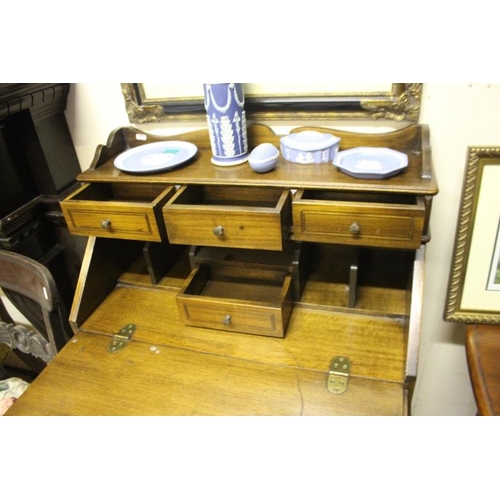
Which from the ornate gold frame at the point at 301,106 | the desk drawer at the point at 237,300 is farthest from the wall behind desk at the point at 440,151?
the desk drawer at the point at 237,300

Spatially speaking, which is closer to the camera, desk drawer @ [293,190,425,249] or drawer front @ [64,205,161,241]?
desk drawer @ [293,190,425,249]

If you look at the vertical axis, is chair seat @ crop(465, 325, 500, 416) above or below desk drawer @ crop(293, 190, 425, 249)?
below

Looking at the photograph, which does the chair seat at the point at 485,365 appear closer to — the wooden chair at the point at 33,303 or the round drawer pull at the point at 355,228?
the round drawer pull at the point at 355,228

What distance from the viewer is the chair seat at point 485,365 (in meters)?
0.92

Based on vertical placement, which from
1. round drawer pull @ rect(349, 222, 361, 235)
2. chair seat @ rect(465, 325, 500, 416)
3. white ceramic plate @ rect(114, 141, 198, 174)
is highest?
white ceramic plate @ rect(114, 141, 198, 174)

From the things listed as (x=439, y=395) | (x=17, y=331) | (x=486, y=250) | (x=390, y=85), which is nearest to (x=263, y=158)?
(x=390, y=85)

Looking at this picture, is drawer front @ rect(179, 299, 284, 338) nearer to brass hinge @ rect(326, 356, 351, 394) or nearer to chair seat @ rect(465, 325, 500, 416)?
brass hinge @ rect(326, 356, 351, 394)

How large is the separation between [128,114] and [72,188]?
319mm

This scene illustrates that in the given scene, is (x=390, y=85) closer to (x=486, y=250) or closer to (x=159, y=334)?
(x=486, y=250)

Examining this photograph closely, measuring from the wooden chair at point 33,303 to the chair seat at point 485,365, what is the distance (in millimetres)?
1012

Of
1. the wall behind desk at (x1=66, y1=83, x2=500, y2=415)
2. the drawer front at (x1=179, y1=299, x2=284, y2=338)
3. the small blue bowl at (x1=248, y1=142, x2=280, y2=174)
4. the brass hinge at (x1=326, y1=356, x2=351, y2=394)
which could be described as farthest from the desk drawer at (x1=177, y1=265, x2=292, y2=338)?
the wall behind desk at (x1=66, y1=83, x2=500, y2=415)

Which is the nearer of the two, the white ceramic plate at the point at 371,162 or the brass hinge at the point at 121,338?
the white ceramic plate at the point at 371,162

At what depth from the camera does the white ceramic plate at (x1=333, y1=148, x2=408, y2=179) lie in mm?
893

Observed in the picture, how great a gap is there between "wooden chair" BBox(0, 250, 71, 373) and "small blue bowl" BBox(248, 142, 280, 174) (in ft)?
1.81
